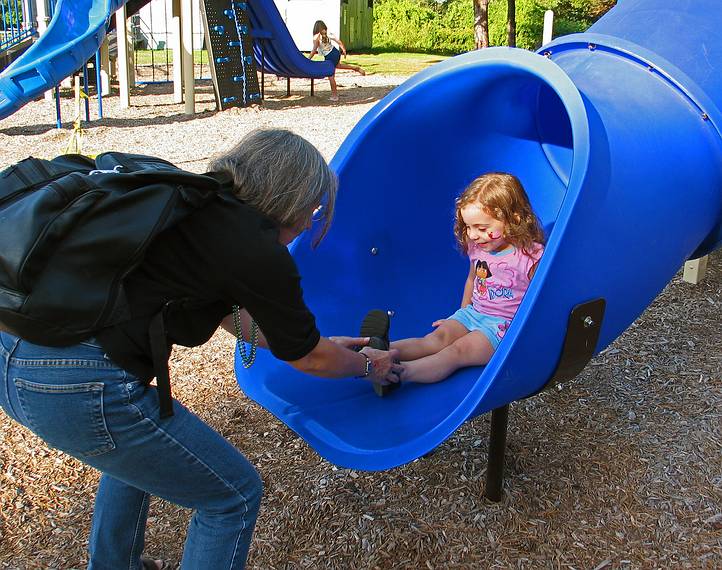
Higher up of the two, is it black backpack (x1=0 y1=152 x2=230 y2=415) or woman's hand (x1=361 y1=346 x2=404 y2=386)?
black backpack (x1=0 y1=152 x2=230 y2=415)

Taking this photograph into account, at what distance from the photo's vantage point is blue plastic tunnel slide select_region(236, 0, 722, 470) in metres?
2.04

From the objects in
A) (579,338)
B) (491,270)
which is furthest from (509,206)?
(579,338)

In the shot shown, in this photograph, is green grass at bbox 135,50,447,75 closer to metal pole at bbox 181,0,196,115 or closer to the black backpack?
metal pole at bbox 181,0,196,115

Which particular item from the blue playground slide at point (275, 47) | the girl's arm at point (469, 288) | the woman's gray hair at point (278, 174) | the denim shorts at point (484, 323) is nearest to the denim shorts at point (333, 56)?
the blue playground slide at point (275, 47)

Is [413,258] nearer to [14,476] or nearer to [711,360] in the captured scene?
[711,360]

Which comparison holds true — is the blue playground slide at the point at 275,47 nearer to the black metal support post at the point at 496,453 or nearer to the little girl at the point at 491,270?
the little girl at the point at 491,270

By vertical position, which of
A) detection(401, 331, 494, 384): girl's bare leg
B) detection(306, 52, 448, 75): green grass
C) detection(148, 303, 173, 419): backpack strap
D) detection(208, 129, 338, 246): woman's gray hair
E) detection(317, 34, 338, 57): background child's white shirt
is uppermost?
detection(208, 129, 338, 246): woman's gray hair

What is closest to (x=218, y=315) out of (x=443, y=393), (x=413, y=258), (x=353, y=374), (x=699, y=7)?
(x=353, y=374)

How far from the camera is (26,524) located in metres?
2.57

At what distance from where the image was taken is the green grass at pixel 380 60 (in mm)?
18844

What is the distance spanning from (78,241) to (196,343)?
39cm

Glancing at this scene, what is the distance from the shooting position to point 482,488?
2725mm

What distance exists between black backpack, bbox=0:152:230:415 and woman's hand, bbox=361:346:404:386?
3.33ft

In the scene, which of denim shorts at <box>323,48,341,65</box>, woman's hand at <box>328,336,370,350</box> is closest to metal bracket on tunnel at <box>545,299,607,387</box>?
woman's hand at <box>328,336,370,350</box>
